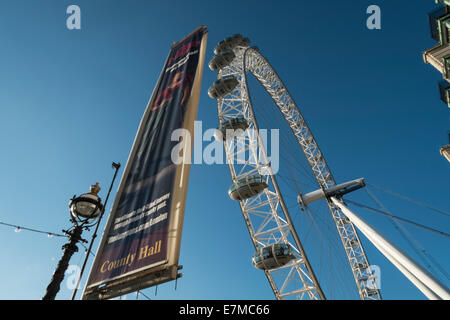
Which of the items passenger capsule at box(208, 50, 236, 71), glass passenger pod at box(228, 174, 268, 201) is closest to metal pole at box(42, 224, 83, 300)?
glass passenger pod at box(228, 174, 268, 201)

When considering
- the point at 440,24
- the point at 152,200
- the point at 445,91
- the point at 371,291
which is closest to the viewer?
the point at 152,200

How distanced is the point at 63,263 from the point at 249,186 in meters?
20.6

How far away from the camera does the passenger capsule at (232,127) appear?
32312mm

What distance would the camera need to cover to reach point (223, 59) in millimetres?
37969

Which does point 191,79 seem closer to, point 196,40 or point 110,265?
point 196,40

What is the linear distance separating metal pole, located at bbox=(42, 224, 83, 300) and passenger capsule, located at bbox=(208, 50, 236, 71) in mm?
32914

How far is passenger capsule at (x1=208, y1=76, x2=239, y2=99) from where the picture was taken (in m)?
35.5

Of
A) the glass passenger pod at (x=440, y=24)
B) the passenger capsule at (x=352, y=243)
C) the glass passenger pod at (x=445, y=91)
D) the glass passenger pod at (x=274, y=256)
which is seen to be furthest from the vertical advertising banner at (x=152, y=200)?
the passenger capsule at (x=352, y=243)

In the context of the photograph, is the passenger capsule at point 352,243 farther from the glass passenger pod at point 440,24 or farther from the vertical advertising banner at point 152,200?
the vertical advertising banner at point 152,200

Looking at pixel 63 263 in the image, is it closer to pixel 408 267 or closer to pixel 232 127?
pixel 408 267

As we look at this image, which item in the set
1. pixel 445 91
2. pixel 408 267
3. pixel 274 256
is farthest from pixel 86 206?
pixel 445 91

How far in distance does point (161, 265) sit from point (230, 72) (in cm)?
3638

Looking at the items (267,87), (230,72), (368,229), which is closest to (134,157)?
(368,229)
